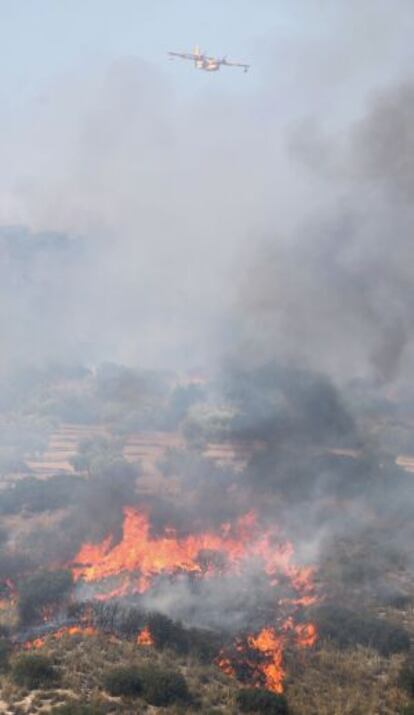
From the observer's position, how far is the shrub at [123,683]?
30.3 meters

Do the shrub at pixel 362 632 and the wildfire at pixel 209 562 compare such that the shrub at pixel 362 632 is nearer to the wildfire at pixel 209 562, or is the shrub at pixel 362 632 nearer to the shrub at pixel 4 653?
the wildfire at pixel 209 562

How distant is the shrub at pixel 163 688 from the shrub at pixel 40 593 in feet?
30.7

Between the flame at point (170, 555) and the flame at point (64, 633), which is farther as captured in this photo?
the flame at point (170, 555)

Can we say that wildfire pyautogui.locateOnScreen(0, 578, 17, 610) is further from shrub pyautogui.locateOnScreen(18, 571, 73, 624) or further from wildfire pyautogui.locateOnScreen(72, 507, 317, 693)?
wildfire pyautogui.locateOnScreen(72, 507, 317, 693)

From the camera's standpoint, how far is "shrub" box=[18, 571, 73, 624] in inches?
1503

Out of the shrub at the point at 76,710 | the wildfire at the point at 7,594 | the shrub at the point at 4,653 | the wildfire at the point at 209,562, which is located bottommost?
the shrub at the point at 76,710

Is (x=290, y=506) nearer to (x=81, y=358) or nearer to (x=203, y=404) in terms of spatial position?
(x=203, y=404)

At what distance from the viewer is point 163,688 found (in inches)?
1184

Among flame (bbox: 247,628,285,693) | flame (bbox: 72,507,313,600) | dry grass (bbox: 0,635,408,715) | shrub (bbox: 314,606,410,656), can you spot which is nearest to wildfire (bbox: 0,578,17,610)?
flame (bbox: 72,507,313,600)

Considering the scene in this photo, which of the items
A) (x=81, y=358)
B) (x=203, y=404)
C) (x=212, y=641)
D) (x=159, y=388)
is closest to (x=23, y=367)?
(x=81, y=358)

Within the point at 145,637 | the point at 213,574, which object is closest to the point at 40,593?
the point at 145,637

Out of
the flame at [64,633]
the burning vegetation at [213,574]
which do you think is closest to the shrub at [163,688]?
the burning vegetation at [213,574]

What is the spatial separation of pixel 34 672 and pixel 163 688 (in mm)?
5640

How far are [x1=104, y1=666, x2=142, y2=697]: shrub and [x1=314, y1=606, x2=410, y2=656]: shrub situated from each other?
1068cm
